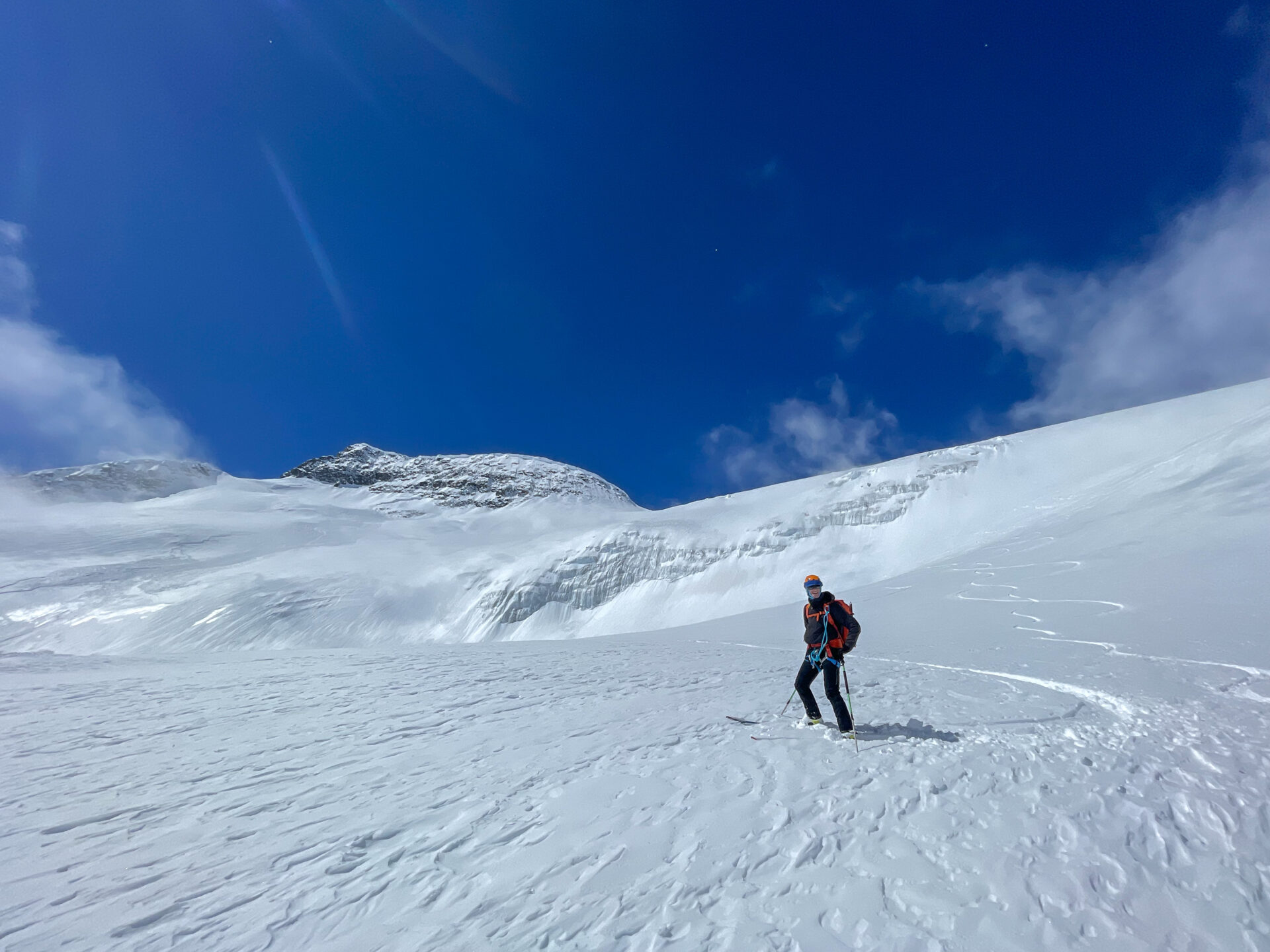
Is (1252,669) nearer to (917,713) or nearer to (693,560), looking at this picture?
(917,713)

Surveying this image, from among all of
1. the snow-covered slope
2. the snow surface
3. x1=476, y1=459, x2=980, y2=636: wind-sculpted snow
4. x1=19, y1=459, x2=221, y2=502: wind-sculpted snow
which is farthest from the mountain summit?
the snow surface

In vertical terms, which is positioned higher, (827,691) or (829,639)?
(829,639)

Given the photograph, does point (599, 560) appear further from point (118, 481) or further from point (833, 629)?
point (118, 481)

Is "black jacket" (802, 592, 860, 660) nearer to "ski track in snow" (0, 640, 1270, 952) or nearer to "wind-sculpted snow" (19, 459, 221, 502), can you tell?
"ski track in snow" (0, 640, 1270, 952)

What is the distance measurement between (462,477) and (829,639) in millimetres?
105189

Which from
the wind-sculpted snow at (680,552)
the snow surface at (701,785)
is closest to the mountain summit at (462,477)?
the wind-sculpted snow at (680,552)

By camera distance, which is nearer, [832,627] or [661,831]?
[661,831]

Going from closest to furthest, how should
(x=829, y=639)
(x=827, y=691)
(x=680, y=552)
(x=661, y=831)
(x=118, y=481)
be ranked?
(x=661, y=831), (x=827, y=691), (x=829, y=639), (x=680, y=552), (x=118, y=481)

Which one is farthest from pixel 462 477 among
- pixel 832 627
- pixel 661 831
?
pixel 661 831

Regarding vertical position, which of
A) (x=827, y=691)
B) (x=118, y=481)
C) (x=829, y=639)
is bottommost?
(x=827, y=691)

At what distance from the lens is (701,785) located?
550cm

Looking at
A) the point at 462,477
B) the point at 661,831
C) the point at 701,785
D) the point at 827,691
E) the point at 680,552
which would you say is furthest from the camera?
the point at 462,477

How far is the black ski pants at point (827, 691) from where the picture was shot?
6.53 meters

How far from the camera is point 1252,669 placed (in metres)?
7.62
